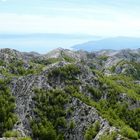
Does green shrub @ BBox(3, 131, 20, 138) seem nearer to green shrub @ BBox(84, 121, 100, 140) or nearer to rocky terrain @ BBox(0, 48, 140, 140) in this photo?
rocky terrain @ BBox(0, 48, 140, 140)

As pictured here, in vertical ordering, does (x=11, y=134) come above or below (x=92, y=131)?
above

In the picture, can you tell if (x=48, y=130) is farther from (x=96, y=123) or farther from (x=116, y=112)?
(x=116, y=112)

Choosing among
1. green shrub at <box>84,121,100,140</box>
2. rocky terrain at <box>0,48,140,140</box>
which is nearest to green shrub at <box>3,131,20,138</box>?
rocky terrain at <box>0,48,140,140</box>

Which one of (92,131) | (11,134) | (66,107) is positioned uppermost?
(66,107)

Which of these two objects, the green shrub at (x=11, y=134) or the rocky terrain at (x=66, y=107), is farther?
the rocky terrain at (x=66, y=107)

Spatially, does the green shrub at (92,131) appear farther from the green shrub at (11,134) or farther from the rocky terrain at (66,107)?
the green shrub at (11,134)

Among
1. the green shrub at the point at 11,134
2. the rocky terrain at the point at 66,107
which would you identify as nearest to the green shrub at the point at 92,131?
the rocky terrain at the point at 66,107

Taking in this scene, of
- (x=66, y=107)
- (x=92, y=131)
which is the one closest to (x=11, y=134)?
(x=92, y=131)

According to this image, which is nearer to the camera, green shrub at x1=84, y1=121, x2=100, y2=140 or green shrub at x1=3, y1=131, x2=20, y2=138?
green shrub at x1=3, y1=131, x2=20, y2=138

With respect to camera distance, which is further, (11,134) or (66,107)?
(66,107)

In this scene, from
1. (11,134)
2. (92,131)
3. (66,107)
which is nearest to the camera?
(11,134)

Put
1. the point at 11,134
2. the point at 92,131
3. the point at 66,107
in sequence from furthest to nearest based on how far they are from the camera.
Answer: the point at 66,107, the point at 92,131, the point at 11,134

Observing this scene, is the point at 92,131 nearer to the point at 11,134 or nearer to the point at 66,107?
the point at 66,107

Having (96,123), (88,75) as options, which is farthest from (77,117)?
(88,75)
